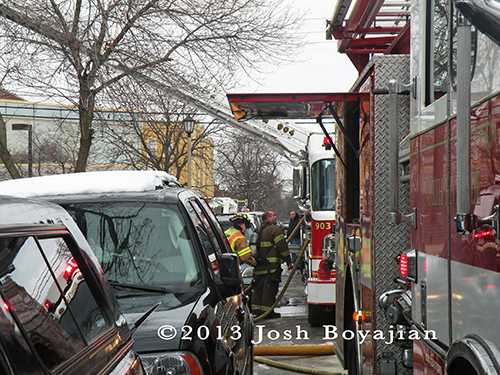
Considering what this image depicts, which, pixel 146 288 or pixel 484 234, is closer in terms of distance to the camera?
pixel 484 234

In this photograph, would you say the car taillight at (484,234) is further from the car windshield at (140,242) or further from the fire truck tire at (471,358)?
the car windshield at (140,242)

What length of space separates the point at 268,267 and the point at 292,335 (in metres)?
2.08

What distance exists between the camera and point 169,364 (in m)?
2.91

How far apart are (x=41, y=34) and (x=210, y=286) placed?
24.6ft

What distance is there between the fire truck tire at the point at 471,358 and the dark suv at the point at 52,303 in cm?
116

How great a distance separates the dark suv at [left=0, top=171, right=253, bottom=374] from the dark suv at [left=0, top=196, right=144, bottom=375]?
1.05 meters

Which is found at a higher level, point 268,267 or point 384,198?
point 384,198

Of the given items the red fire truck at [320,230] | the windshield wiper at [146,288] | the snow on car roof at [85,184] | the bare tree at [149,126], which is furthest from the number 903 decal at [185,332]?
the bare tree at [149,126]

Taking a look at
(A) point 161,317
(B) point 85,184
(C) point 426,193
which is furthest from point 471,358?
(B) point 85,184

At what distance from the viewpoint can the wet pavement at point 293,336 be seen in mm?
7023

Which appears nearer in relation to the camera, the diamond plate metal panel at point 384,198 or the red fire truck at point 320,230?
the diamond plate metal panel at point 384,198

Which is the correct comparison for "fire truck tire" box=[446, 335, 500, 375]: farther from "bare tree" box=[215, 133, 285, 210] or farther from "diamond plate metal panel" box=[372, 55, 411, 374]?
"bare tree" box=[215, 133, 285, 210]

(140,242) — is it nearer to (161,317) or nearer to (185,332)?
(161,317)

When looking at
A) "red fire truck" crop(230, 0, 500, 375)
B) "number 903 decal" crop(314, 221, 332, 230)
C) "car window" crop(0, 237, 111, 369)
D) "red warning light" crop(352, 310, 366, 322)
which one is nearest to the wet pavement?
"red fire truck" crop(230, 0, 500, 375)
